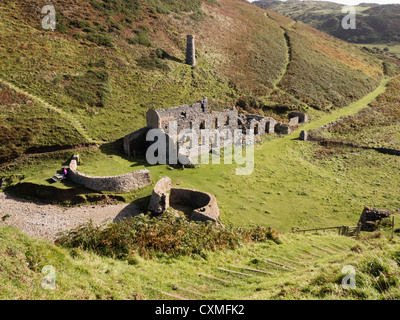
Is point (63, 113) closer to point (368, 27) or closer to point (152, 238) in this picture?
point (152, 238)

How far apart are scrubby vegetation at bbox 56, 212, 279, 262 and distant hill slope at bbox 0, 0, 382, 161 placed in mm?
20279

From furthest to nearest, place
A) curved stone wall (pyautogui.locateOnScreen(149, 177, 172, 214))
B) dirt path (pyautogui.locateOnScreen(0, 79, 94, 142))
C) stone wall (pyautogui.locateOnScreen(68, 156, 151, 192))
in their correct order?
dirt path (pyautogui.locateOnScreen(0, 79, 94, 142)) → stone wall (pyautogui.locateOnScreen(68, 156, 151, 192)) → curved stone wall (pyautogui.locateOnScreen(149, 177, 172, 214))

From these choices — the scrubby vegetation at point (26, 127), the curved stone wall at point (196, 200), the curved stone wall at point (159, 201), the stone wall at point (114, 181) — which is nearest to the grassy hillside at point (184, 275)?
the curved stone wall at point (196, 200)

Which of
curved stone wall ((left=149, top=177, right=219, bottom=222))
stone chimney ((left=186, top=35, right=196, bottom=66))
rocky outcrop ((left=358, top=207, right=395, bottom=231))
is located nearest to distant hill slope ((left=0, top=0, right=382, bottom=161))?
stone chimney ((left=186, top=35, right=196, bottom=66))

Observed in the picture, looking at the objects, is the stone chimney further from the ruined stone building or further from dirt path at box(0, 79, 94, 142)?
dirt path at box(0, 79, 94, 142)

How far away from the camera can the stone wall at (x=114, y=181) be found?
2472 cm

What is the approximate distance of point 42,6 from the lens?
5597 cm

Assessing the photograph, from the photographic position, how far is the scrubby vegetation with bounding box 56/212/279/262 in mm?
13430

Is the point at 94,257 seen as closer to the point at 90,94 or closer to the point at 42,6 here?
the point at 90,94

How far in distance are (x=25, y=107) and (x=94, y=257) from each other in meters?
29.2

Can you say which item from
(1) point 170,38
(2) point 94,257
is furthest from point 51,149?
(1) point 170,38

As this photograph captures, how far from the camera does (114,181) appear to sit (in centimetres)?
2484

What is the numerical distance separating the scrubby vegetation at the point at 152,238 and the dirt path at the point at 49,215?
6578 millimetres

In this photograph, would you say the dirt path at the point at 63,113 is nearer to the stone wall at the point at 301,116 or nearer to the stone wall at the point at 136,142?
the stone wall at the point at 136,142
